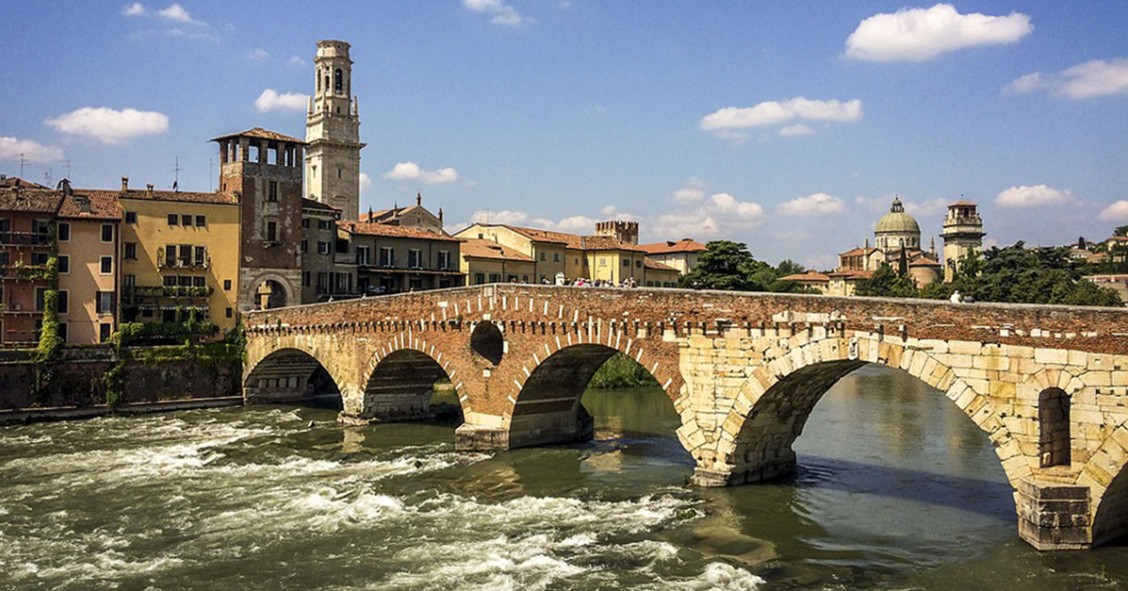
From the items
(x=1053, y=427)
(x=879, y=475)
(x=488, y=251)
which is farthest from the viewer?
(x=488, y=251)

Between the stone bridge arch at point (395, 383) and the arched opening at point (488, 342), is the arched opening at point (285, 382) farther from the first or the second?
the arched opening at point (488, 342)

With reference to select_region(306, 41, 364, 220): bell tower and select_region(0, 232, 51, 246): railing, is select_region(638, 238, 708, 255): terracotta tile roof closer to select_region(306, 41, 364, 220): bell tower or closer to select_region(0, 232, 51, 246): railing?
select_region(306, 41, 364, 220): bell tower

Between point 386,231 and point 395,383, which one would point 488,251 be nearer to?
point 386,231

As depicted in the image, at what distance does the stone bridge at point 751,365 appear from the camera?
19328mm

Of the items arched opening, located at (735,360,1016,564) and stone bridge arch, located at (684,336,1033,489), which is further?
arched opening, located at (735,360,1016,564)

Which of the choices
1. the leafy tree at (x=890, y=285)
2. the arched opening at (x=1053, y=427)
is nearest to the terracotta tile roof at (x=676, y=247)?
the leafy tree at (x=890, y=285)

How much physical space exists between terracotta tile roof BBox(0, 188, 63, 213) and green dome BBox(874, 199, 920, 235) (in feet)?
439

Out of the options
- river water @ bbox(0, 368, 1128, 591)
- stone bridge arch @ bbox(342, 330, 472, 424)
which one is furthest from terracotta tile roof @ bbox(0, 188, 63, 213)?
stone bridge arch @ bbox(342, 330, 472, 424)

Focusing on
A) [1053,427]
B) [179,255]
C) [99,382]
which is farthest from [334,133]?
[1053,427]

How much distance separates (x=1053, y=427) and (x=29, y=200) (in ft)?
152

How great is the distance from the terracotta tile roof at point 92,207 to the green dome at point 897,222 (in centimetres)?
13109

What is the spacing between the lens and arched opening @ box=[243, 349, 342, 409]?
49.5 meters

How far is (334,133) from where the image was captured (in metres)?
82.8

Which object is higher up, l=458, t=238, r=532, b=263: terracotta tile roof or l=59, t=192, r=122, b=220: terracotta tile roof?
l=59, t=192, r=122, b=220: terracotta tile roof
